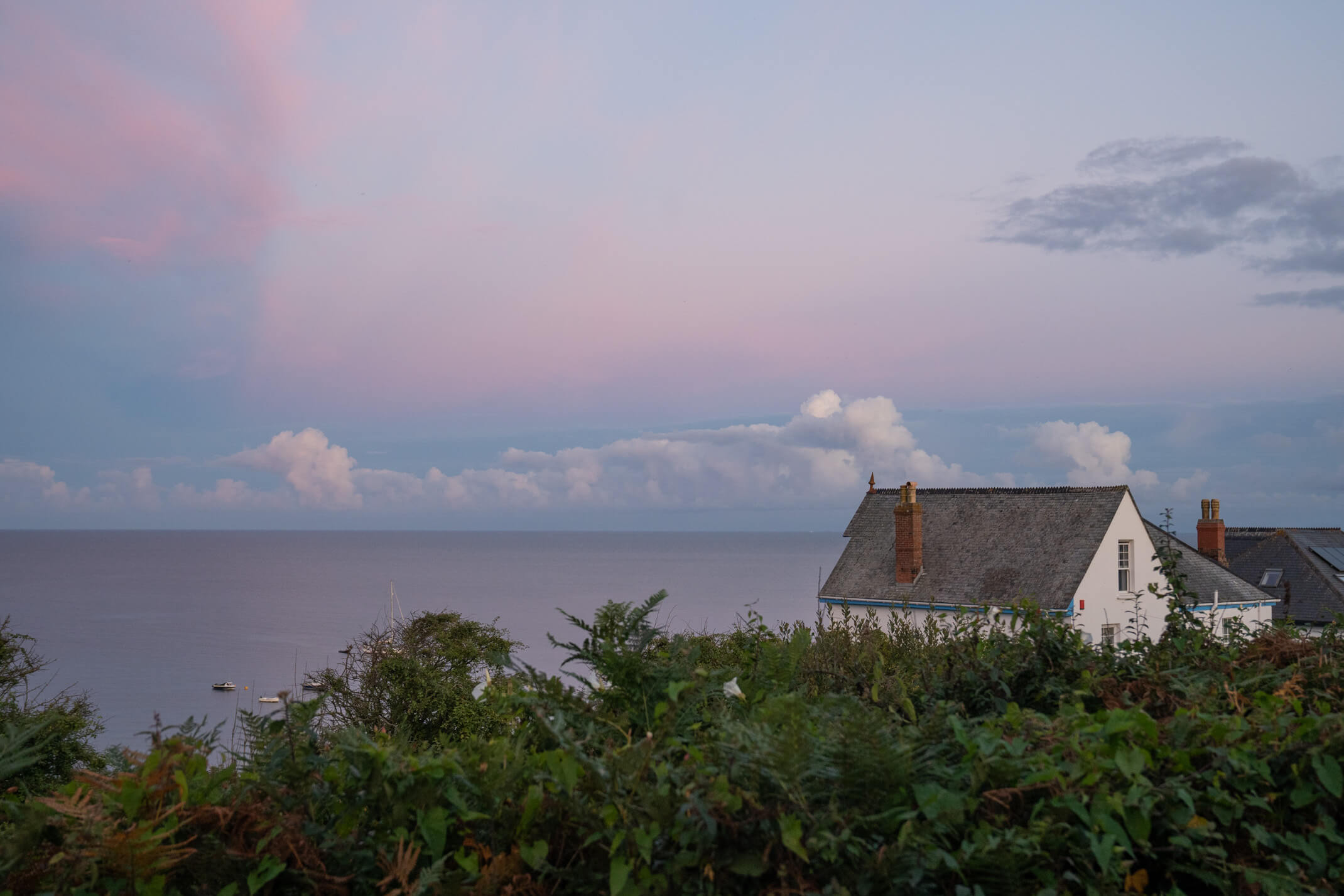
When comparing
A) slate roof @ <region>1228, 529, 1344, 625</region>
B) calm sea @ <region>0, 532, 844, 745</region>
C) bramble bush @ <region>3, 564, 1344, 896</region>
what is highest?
bramble bush @ <region>3, 564, 1344, 896</region>

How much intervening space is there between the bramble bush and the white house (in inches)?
1072

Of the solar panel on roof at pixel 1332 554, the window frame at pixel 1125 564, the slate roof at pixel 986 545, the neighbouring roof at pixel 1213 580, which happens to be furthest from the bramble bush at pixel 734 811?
the solar panel on roof at pixel 1332 554

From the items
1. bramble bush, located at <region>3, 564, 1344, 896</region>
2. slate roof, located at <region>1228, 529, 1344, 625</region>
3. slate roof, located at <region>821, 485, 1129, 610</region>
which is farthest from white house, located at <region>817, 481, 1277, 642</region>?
bramble bush, located at <region>3, 564, 1344, 896</region>

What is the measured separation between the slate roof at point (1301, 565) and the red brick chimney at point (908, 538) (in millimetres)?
13770

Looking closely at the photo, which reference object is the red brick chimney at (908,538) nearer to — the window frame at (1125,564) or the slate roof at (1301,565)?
the window frame at (1125,564)

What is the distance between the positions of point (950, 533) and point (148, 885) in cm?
3365

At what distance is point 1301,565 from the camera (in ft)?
126

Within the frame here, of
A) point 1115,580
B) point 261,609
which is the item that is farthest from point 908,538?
point 261,609

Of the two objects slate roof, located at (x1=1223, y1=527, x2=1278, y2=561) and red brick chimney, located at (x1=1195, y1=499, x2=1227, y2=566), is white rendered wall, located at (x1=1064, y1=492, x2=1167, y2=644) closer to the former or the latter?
red brick chimney, located at (x1=1195, y1=499, x2=1227, y2=566)

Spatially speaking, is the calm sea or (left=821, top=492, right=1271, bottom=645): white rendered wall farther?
the calm sea

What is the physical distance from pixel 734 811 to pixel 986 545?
32.6m

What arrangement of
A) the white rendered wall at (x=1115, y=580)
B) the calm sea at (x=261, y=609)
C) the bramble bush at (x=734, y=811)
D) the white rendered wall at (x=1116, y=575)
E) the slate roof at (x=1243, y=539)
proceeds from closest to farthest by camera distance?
the bramble bush at (x=734, y=811), the white rendered wall at (x=1115, y=580), the white rendered wall at (x=1116, y=575), the slate roof at (x=1243, y=539), the calm sea at (x=261, y=609)

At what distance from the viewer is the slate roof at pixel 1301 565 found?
3594 centimetres

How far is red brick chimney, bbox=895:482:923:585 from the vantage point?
106 feet
